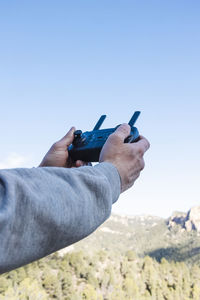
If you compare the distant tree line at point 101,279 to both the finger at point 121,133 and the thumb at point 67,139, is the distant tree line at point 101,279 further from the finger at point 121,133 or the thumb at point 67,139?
the finger at point 121,133

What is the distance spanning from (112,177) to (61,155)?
0.79 meters

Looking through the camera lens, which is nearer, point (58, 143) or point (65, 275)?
point (58, 143)

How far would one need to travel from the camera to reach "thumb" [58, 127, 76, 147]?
6.70 ft

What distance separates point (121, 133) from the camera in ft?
5.09

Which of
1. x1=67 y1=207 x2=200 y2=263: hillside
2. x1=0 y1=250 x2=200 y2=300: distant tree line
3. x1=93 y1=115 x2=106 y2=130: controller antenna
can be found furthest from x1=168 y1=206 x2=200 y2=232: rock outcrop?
x1=93 y1=115 x2=106 y2=130: controller antenna

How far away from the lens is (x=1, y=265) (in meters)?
0.89

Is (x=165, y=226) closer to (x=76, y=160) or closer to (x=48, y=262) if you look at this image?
(x=48, y=262)

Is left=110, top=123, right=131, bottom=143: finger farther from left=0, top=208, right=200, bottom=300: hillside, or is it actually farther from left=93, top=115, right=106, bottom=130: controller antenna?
left=0, top=208, right=200, bottom=300: hillside

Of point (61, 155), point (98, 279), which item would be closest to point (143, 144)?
point (61, 155)

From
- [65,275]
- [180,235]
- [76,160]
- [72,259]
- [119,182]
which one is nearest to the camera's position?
[119,182]

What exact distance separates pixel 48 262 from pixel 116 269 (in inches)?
416

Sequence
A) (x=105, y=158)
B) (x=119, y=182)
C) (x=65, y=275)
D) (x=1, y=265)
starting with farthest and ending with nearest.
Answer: (x=65, y=275)
(x=105, y=158)
(x=119, y=182)
(x=1, y=265)

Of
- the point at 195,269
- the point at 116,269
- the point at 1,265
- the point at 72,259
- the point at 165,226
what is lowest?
the point at 165,226

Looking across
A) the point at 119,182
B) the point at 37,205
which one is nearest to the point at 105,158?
the point at 119,182
